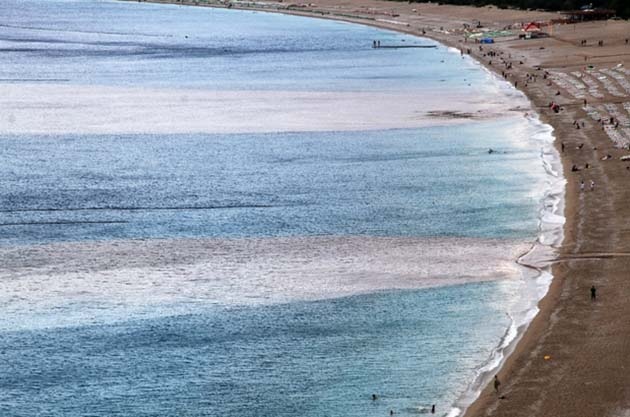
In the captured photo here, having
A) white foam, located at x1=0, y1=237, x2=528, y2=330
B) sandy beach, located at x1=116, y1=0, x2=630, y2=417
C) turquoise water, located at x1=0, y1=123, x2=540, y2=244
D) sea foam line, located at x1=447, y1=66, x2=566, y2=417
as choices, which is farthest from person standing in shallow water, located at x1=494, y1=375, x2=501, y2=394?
turquoise water, located at x1=0, y1=123, x2=540, y2=244

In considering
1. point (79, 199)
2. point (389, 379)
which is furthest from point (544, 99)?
point (389, 379)

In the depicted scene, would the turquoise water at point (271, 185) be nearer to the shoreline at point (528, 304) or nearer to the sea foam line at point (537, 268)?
the sea foam line at point (537, 268)

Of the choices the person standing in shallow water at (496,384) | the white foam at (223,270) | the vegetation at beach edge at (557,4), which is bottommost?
the person standing in shallow water at (496,384)

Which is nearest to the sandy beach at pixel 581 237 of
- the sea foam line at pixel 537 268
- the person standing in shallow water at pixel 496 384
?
the person standing in shallow water at pixel 496 384

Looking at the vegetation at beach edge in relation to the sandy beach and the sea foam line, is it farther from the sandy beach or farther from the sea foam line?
the sea foam line

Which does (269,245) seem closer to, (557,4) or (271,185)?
(271,185)
